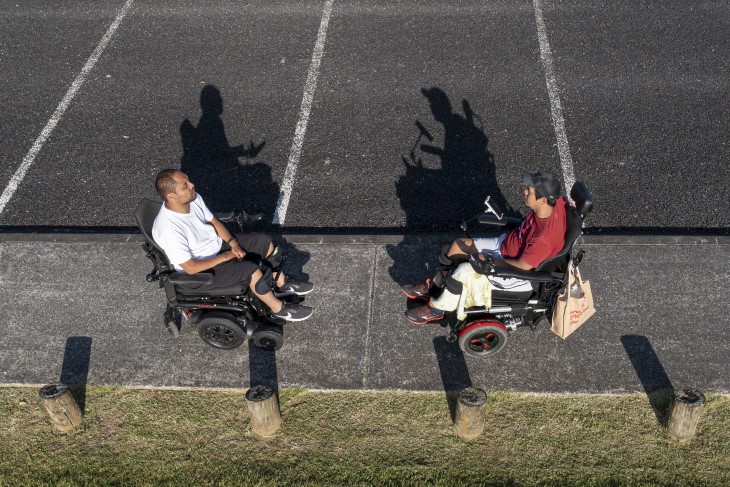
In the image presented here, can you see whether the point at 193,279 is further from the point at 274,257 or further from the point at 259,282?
the point at 274,257

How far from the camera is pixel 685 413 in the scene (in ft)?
16.2

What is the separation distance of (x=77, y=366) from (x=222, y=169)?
10.0 feet

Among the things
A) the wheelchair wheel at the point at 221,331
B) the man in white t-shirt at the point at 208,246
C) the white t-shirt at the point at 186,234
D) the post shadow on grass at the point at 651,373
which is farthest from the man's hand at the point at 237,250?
the post shadow on grass at the point at 651,373

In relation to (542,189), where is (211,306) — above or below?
below

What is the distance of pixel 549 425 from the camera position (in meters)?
5.30

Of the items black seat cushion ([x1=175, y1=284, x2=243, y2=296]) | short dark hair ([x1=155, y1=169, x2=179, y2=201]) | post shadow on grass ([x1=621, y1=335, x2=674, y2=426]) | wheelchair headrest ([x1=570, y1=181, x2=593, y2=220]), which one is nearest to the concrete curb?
post shadow on grass ([x1=621, y1=335, x2=674, y2=426])

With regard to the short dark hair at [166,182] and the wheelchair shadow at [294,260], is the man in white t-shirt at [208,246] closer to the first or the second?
the short dark hair at [166,182]

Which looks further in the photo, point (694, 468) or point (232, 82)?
point (232, 82)

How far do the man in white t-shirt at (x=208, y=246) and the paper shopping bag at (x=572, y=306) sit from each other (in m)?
2.19

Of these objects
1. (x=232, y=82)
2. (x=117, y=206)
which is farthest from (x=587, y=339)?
(x=232, y=82)

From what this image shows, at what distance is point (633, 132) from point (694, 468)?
459 centimetres

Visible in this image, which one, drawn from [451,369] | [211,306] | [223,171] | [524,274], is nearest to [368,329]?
[451,369]

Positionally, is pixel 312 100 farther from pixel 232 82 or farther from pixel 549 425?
pixel 549 425

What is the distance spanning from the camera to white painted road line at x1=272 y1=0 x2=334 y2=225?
7578 millimetres
